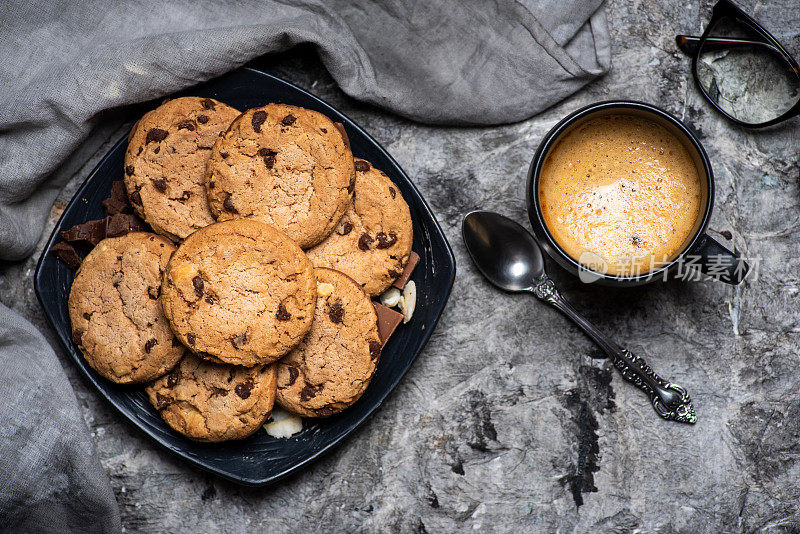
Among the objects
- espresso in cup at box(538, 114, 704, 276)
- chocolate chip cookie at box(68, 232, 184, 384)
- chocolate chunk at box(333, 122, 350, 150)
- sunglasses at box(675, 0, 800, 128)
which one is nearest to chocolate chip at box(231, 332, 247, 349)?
chocolate chip cookie at box(68, 232, 184, 384)

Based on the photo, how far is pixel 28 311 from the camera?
1805 millimetres

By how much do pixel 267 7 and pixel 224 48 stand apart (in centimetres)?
19

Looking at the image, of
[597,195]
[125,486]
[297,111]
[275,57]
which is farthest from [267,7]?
[125,486]

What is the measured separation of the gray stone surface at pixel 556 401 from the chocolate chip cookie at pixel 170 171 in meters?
0.27

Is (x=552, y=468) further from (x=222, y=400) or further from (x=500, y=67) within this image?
(x=500, y=67)

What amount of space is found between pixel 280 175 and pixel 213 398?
0.58 metres

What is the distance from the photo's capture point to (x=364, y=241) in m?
1.61

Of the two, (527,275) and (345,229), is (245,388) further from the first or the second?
(527,275)

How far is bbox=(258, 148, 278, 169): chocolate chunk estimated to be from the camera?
5.11 ft

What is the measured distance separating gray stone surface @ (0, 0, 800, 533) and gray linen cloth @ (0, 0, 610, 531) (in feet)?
0.29

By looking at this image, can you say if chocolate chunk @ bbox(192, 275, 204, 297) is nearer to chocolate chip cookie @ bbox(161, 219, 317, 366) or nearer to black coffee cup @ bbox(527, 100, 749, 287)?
chocolate chip cookie @ bbox(161, 219, 317, 366)

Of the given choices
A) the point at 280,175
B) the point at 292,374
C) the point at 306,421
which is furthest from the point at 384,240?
the point at 306,421

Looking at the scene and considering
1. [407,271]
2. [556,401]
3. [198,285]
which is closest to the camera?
[198,285]

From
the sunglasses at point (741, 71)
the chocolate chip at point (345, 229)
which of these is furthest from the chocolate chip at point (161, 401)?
the sunglasses at point (741, 71)
